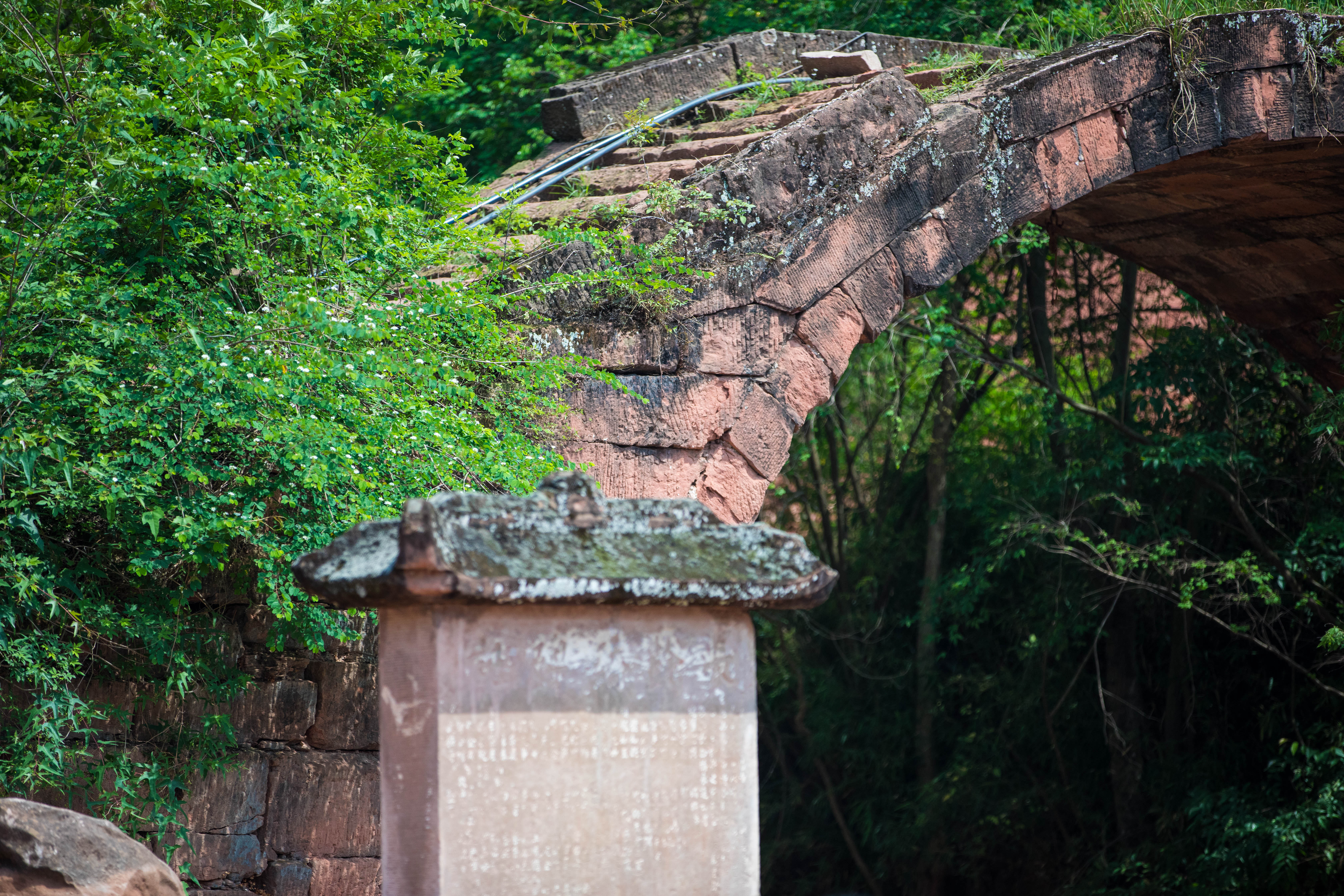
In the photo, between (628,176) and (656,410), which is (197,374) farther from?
(628,176)

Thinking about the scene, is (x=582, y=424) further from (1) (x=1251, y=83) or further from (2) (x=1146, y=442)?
(2) (x=1146, y=442)

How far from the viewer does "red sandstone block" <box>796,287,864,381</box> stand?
15.9 ft

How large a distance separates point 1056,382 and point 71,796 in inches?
273

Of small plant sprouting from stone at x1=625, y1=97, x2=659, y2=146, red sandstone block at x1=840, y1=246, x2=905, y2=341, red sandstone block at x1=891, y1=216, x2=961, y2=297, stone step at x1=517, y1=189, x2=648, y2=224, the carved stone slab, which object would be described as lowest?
the carved stone slab

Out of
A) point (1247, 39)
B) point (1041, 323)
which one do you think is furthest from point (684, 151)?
point (1041, 323)

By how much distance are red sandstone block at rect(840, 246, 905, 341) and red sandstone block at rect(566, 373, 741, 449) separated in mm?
635

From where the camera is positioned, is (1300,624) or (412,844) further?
(1300,624)

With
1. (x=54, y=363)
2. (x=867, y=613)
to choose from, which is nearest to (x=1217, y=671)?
(x=867, y=613)

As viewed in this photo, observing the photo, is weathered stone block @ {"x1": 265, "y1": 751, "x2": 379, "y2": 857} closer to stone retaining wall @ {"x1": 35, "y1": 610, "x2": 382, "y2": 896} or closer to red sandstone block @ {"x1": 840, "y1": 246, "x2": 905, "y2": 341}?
stone retaining wall @ {"x1": 35, "y1": 610, "x2": 382, "y2": 896}

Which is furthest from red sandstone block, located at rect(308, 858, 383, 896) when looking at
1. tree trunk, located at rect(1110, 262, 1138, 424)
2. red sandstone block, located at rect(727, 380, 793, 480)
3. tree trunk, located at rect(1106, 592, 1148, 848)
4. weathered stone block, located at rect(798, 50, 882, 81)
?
tree trunk, located at rect(1110, 262, 1138, 424)

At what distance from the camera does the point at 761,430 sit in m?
4.76

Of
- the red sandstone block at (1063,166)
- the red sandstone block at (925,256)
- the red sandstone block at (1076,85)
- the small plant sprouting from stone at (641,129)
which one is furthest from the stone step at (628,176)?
the red sandstone block at (1063,166)

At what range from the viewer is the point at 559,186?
18.0 feet

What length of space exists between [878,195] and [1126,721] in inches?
194
